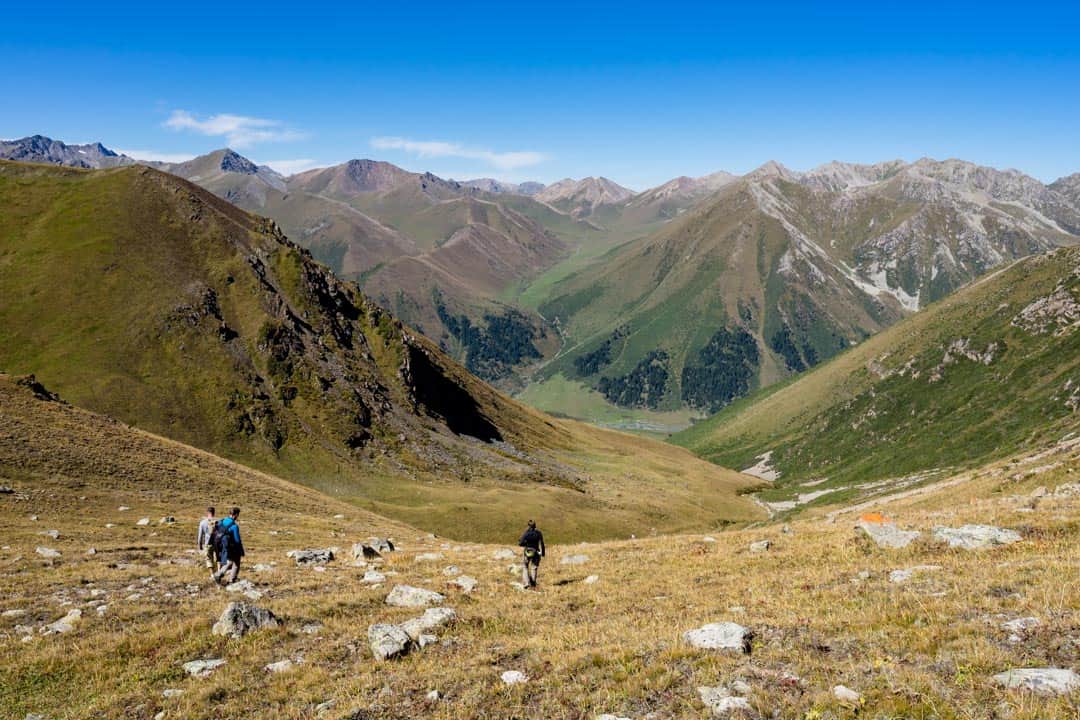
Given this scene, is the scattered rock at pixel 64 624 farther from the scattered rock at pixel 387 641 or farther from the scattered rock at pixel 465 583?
the scattered rock at pixel 465 583

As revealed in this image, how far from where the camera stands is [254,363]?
119 m

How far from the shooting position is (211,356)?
114375 millimetres

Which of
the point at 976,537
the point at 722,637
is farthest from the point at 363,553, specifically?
the point at 976,537

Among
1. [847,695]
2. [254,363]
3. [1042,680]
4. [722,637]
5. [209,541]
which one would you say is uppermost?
[254,363]

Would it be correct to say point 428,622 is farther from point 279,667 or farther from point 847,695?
point 847,695

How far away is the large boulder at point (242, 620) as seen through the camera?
63.6 feet

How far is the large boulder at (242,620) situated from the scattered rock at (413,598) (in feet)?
15.5

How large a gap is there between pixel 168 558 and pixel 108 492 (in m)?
25.3

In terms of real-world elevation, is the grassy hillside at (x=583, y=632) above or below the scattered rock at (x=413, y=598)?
above

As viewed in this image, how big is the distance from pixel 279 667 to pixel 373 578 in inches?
451

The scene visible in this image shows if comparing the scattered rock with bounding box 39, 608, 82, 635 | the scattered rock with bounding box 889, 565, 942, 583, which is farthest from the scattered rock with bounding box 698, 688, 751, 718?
the scattered rock with bounding box 39, 608, 82, 635

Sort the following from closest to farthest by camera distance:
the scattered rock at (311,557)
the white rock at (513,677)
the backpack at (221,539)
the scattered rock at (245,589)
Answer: the white rock at (513,677) < the scattered rock at (245,589) < the backpack at (221,539) < the scattered rock at (311,557)

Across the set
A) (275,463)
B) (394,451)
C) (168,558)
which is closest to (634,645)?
(168,558)

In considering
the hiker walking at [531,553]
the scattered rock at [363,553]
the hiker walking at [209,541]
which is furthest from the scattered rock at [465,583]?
the hiker walking at [209,541]
